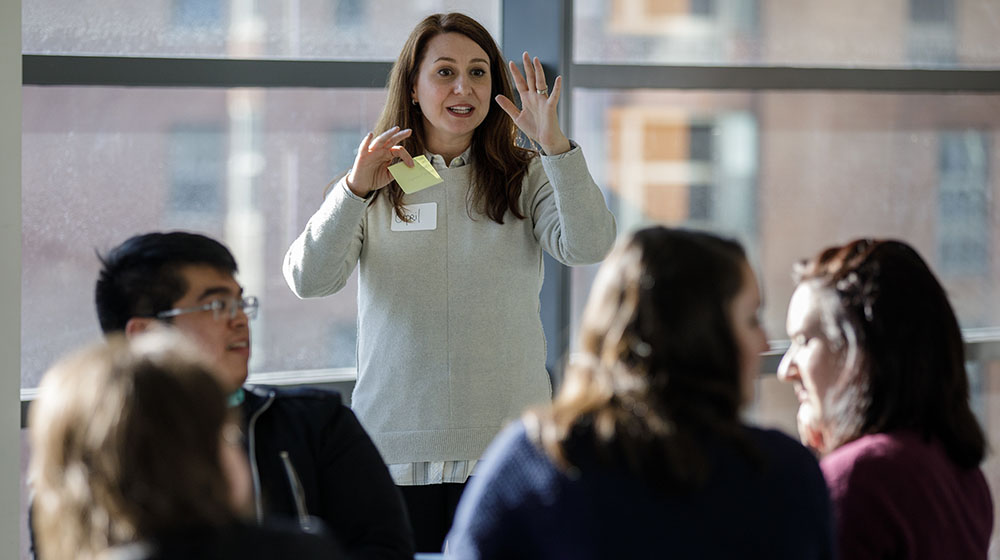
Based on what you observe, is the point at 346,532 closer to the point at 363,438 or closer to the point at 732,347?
the point at 363,438

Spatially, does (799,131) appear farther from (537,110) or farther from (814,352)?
(814,352)

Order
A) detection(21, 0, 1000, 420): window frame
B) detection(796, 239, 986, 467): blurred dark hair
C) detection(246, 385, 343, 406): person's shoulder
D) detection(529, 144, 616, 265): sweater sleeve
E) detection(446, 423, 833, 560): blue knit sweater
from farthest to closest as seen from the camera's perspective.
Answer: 1. detection(21, 0, 1000, 420): window frame
2. detection(529, 144, 616, 265): sweater sleeve
3. detection(246, 385, 343, 406): person's shoulder
4. detection(796, 239, 986, 467): blurred dark hair
5. detection(446, 423, 833, 560): blue knit sweater

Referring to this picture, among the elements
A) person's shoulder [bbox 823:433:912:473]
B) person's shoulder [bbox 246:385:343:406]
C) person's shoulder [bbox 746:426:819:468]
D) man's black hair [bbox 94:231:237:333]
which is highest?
man's black hair [bbox 94:231:237:333]

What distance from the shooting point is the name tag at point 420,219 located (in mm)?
2539

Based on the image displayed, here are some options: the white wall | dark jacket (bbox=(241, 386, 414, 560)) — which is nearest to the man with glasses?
dark jacket (bbox=(241, 386, 414, 560))

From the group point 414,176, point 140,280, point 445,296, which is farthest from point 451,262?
point 140,280

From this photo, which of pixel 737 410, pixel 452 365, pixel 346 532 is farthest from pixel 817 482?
pixel 452 365

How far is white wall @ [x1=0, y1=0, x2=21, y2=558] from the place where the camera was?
8.71 feet

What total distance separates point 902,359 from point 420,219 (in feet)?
4.22

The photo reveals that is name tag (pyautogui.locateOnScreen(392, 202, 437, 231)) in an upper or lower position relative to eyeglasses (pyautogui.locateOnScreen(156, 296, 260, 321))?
upper

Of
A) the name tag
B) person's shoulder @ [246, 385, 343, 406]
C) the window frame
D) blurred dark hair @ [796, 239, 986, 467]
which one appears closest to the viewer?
blurred dark hair @ [796, 239, 986, 467]

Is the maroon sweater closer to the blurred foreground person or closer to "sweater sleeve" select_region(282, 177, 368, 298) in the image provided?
the blurred foreground person

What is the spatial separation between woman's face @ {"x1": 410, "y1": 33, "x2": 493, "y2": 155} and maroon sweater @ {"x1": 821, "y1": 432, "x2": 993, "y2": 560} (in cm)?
135

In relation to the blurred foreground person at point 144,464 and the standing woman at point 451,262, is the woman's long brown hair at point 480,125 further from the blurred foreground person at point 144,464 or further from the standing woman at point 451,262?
the blurred foreground person at point 144,464
